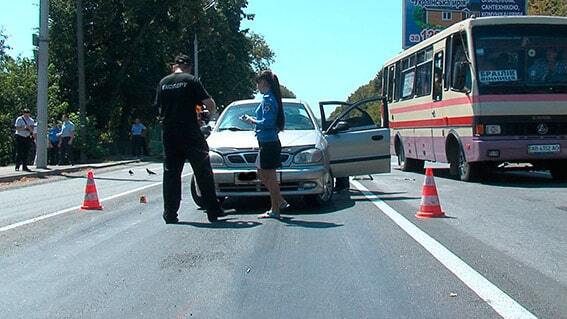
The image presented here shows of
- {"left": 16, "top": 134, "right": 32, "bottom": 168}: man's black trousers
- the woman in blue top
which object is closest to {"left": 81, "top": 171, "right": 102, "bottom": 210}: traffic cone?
the woman in blue top

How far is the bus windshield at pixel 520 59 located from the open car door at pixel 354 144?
349 cm

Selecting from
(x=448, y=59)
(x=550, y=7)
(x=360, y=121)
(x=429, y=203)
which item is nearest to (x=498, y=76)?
(x=448, y=59)

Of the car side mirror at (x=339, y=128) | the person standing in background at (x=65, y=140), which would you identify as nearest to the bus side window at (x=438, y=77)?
the car side mirror at (x=339, y=128)

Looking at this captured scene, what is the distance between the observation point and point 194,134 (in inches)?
341

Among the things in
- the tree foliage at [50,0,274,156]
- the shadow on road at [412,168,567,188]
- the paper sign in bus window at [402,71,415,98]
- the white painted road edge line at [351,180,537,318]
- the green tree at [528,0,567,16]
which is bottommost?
the white painted road edge line at [351,180,537,318]

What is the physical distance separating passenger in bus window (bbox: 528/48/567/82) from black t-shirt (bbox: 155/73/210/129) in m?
8.17

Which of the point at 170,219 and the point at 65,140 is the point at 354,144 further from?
the point at 65,140

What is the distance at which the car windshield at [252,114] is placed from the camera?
10859mm

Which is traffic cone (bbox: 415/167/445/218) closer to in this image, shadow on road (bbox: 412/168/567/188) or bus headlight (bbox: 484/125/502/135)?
bus headlight (bbox: 484/125/502/135)

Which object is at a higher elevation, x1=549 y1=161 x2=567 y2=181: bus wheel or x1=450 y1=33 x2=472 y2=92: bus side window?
x1=450 y1=33 x2=472 y2=92: bus side window

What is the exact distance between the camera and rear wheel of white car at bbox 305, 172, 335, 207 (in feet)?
32.9

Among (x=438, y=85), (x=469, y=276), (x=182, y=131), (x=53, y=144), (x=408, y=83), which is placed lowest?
(x=469, y=276)

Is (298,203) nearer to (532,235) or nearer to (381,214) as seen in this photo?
(381,214)

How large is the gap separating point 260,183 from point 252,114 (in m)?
1.84
